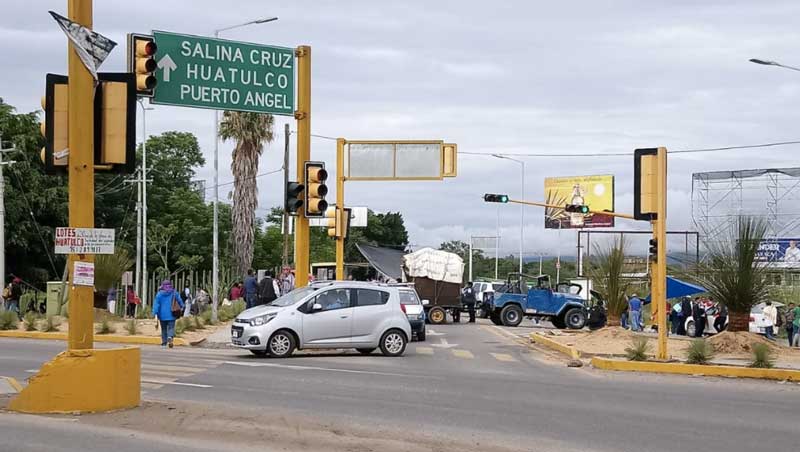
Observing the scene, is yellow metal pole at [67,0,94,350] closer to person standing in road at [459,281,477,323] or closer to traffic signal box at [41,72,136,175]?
traffic signal box at [41,72,136,175]

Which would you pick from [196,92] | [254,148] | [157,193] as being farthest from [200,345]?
[157,193]

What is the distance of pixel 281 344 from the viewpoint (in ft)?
68.5

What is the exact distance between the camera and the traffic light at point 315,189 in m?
20.7

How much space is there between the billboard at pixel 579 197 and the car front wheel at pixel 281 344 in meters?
66.1

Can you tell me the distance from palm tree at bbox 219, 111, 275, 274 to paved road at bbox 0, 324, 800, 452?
24027 millimetres

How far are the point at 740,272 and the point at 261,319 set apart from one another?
37.1 feet

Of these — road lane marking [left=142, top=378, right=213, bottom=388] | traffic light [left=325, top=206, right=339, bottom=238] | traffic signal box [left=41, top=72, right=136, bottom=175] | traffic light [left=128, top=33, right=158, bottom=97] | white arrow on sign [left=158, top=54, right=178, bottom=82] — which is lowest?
road lane marking [left=142, top=378, right=213, bottom=388]

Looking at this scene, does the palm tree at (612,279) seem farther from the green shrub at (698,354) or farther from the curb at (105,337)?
the curb at (105,337)

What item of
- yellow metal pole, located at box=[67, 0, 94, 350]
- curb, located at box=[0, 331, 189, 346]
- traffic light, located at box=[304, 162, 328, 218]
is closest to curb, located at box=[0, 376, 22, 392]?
yellow metal pole, located at box=[67, 0, 94, 350]

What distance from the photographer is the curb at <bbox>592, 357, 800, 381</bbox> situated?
62.5ft

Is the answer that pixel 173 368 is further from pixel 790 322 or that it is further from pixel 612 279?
pixel 790 322

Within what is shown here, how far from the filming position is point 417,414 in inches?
495

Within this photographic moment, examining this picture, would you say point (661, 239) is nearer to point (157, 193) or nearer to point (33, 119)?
point (33, 119)

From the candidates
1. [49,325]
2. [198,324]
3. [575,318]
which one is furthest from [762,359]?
[575,318]
